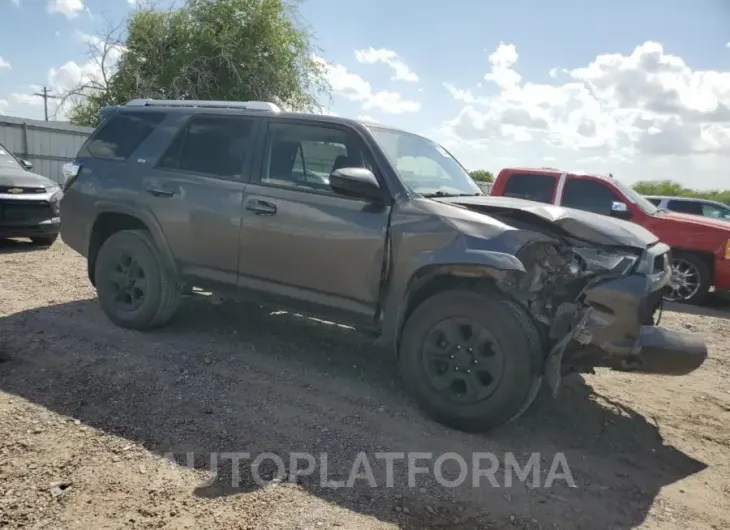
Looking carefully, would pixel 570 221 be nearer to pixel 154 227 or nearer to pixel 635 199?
pixel 154 227

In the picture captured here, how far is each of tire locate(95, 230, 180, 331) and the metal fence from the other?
11.0 m

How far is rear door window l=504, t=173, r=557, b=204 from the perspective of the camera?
8.85 m

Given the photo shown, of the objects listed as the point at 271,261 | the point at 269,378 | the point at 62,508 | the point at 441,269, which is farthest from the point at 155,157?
the point at 62,508

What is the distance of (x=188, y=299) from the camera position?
20.3 feet

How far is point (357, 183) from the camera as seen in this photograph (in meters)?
3.78

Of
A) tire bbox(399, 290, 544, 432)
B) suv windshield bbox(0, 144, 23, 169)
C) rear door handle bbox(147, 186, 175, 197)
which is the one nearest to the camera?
tire bbox(399, 290, 544, 432)

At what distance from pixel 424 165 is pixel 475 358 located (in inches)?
65.4

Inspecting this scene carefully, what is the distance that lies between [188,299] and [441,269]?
3501mm

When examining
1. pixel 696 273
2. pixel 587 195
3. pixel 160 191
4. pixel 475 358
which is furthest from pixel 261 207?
pixel 696 273

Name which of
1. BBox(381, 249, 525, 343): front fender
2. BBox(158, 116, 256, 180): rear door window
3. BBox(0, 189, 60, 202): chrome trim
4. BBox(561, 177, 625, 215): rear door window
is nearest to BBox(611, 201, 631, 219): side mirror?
BBox(561, 177, 625, 215): rear door window

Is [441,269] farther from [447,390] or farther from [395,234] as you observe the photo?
[447,390]

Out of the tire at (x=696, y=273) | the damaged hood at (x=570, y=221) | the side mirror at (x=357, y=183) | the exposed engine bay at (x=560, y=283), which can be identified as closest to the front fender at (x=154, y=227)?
the side mirror at (x=357, y=183)

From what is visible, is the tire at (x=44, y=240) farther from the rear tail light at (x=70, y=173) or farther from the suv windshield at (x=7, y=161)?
the rear tail light at (x=70, y=173)

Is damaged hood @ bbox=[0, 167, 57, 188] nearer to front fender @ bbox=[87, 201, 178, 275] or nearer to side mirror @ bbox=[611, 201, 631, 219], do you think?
front fender @ bbox=[87, 201, 178, 275]
